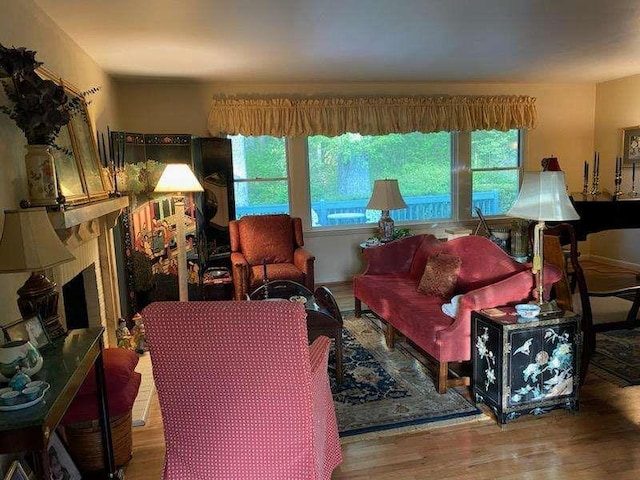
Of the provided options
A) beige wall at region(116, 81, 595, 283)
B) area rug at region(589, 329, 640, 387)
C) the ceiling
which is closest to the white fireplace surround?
the ceiling

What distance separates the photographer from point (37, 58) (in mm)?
2695

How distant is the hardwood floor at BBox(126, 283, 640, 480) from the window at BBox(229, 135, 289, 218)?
3350mm

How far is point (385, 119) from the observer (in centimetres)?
581

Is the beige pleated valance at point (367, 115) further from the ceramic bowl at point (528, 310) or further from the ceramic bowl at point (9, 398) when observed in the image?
the ceramic bowl at point (9, 398)

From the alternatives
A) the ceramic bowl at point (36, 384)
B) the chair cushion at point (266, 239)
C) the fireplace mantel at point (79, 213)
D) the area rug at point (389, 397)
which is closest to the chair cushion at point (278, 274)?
the chair cushion at point (266, 239)

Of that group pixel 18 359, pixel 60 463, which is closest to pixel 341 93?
pixel 60 463

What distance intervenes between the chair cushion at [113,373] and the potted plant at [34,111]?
818 millimetres

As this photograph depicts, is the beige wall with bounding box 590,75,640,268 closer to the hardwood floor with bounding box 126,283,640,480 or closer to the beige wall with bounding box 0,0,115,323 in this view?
the hardwood floor with bounding box 126,283,640,480

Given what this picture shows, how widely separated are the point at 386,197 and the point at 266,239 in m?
1.36

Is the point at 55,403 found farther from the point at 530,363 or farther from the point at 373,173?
the point at 373,173

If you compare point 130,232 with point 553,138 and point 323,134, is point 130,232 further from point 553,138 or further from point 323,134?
point 553,138

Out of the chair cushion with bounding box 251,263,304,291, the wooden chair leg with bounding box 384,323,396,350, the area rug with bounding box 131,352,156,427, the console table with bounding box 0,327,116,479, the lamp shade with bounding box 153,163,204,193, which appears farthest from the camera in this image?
the chair cushion with bounding box 251,263,304,291

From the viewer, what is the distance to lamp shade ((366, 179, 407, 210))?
507cm

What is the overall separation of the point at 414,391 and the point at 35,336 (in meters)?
2.20
